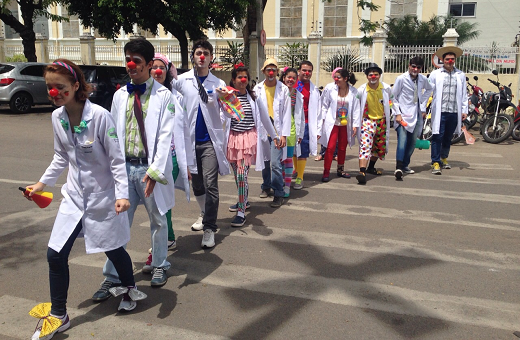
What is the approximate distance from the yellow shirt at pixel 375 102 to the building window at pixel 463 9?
26.7 meters

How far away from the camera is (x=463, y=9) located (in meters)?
31.5

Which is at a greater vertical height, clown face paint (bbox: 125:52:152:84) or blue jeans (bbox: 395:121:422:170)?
clown face paint (bbox: 125:52:152:84)

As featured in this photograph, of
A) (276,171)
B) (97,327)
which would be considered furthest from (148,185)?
(276,171)

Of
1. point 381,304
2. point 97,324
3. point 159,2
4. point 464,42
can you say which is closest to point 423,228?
point 381,304

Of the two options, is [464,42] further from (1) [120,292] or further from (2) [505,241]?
(1) [120,292]

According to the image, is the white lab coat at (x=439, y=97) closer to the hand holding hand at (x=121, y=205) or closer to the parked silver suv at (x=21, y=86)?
the hand holding hand at (x=121, y=205)

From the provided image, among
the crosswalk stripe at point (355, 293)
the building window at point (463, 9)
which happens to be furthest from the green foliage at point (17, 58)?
the crosswalk stripe at point (355, 293)

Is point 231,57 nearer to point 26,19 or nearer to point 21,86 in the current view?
point 26,19

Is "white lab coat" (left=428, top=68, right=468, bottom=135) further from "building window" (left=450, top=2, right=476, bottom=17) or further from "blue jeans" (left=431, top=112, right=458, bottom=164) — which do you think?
"building window" (left=450, top=2, right=476, bottom=17)

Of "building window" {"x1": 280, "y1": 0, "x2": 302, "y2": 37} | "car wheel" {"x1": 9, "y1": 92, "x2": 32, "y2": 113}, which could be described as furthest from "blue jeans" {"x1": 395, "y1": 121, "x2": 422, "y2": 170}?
"building window" {"x1": 280, "y1": 0, "x2": 302, "y2": 37}

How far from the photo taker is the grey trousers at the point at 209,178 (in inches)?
195

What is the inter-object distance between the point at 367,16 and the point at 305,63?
2360cm

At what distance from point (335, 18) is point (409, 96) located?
22.8m

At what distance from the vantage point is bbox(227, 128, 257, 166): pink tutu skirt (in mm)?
5613
